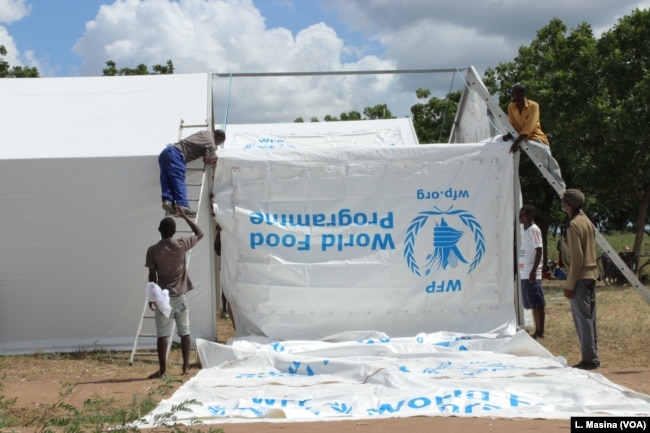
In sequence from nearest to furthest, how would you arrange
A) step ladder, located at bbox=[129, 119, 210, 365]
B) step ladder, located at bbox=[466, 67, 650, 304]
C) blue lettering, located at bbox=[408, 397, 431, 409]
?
1. blue lettering, located at bbox=[408, 397, 431, 409]
2. step ladder, located at bbox=[466, 67, 650, 304]
3. step ladder, located at bbox=[129, 119, 210, 365]

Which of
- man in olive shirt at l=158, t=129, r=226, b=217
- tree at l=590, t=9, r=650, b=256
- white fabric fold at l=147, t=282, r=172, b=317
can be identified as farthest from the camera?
tree at l=590, t=9, r=650, b=256

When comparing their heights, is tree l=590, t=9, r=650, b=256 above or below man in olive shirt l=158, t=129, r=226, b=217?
above

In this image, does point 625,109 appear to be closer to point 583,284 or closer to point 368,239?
point 368,239

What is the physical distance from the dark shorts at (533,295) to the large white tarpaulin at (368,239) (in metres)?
0.17

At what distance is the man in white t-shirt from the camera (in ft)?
28.3

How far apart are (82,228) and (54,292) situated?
0.80 meters

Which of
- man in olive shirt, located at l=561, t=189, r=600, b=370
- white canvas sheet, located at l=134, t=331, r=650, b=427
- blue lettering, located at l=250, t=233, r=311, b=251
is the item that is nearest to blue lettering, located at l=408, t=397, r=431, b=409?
white canvas sheet, located at l=134, t=331, r=650, b=427

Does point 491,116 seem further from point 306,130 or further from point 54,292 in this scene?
point 54,292

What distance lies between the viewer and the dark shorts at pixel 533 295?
8641 mm

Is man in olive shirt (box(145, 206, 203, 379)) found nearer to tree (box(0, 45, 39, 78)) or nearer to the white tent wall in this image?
the white tent wall

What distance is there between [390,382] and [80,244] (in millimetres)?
4311

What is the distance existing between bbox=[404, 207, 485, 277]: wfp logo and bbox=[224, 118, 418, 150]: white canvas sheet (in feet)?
11.2

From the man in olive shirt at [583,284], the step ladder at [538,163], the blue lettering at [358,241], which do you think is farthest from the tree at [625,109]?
the man in olive shirt at [583,284]

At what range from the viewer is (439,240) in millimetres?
8656
